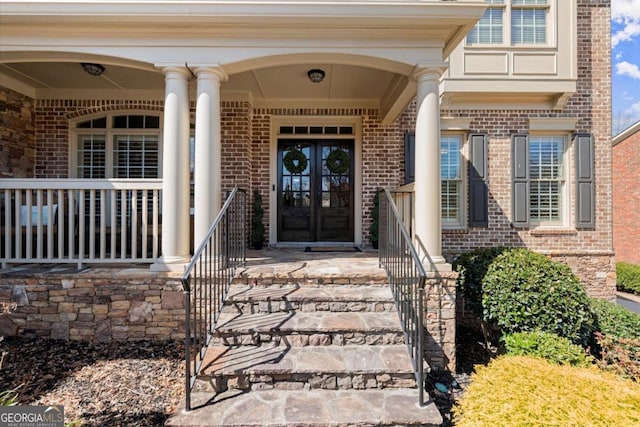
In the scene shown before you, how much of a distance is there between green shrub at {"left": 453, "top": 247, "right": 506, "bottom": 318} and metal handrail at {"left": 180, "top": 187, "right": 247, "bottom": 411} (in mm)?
2826

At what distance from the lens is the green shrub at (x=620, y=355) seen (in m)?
3.61

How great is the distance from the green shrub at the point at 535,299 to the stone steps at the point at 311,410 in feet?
6.00

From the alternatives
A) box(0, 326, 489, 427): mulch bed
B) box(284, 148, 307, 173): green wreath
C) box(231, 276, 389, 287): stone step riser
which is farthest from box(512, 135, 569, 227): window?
box(231, 276, 389, 287): stone step riser

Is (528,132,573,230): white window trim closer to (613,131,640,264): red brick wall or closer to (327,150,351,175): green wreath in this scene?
(327,150,351,175): green wreath

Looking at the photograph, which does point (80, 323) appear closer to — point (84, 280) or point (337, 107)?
point (84, 280)

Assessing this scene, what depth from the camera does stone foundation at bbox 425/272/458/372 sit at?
3.59 m

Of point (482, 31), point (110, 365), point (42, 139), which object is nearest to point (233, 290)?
point (110, 365)

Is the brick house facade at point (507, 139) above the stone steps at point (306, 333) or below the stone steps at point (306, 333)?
above

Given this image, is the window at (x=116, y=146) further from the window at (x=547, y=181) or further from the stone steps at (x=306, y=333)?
the window at (x=547, y=181)

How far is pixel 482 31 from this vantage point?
619cm

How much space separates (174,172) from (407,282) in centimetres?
267

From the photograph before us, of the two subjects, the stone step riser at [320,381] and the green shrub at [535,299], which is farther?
the green shrub at [535,299]

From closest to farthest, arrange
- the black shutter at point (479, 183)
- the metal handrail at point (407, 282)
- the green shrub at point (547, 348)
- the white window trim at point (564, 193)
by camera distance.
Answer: the metal handrail at point (407, 282), the green shrub at point (547, 348), the black shutter at point (479, 183), the white window trim at point (564, 193)

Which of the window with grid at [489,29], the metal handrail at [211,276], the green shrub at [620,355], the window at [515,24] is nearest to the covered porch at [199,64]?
the metal handrail at [211,276]
